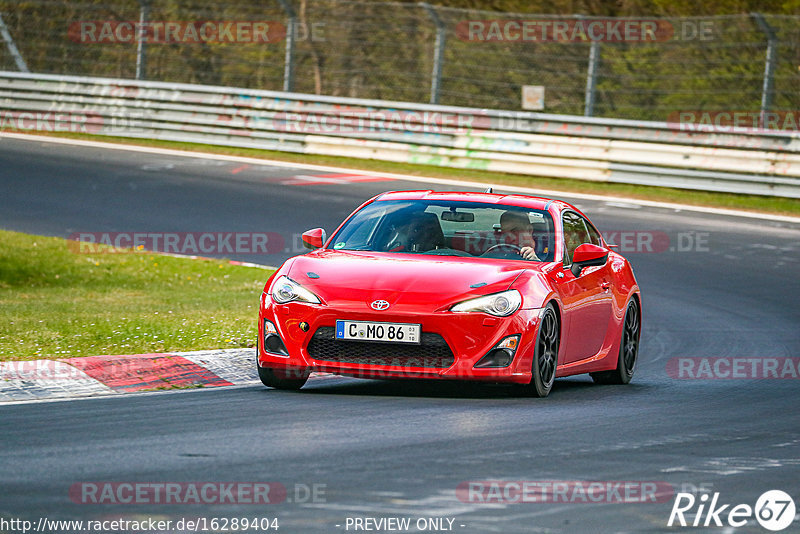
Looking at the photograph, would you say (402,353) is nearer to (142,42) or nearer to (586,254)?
(586,254)

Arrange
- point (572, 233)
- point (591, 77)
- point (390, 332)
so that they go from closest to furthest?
point (390, 332)
point (572, 233)
point (591, 77)

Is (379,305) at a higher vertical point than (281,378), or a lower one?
higher

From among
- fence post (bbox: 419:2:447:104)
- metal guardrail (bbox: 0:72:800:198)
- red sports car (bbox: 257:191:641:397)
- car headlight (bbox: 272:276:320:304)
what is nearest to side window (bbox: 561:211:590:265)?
red sports car (bbox: 257:191:641:397)

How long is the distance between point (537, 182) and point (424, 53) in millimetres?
3732

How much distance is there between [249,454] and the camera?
22.1 feet

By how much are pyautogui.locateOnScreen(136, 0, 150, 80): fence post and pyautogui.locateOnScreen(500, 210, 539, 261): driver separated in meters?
18.7

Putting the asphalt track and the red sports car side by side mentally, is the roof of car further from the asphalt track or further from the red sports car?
the asphalt track

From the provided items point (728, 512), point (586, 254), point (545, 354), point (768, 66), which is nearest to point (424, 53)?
point (768, 66)

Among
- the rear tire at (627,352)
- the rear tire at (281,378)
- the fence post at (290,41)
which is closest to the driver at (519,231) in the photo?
the rear tire at (627,352)

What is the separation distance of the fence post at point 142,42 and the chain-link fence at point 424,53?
1.1 inches

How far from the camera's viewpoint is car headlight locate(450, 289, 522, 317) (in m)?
8.73

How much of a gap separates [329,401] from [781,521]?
3598mm

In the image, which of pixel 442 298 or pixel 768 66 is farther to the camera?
pixel 768 66

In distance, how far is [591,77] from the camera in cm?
2412
